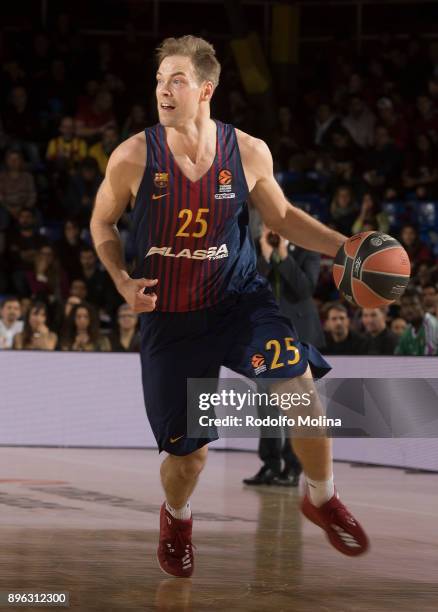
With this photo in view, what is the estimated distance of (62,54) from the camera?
59.0 ft

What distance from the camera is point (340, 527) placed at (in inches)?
208

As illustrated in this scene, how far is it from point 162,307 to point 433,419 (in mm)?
5186

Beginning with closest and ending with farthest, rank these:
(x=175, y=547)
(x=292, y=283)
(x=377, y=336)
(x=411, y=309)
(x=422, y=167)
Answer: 1. (x=175, y=547)
2. (x=292, y=283)
3. (x=377, y=336)
4. (x=411, y=309)
5. (x=422, y=167)

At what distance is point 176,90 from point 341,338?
22.0ft

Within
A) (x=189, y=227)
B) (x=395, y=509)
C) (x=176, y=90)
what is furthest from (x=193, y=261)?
(x=395, y=509)

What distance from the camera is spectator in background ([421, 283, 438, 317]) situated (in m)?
11.8

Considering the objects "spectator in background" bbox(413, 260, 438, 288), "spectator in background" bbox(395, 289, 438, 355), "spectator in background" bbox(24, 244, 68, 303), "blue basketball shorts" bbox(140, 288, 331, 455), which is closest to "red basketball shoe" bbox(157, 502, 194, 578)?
"blue basketball shorts" bbox(140, 288, 331, 455)

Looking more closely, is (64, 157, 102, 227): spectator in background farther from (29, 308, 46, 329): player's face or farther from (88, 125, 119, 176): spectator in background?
(29, 308, 46, 329): player's face

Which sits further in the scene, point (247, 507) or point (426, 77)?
point (426, 77)

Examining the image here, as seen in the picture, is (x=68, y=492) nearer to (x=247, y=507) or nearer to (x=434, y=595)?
(x=247, y=507)

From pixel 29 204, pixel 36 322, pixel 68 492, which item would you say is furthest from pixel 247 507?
pixel 29 204

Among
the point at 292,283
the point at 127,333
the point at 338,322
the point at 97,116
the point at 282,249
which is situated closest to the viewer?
the point at 282,249

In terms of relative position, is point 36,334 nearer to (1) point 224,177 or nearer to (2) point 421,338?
(2) point 421,338

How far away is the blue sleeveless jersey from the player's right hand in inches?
12.9
